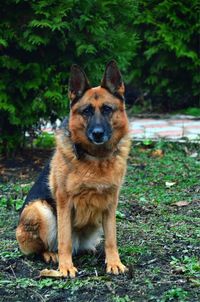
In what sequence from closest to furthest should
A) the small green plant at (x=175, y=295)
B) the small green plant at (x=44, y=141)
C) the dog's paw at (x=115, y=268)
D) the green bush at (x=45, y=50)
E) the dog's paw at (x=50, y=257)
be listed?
the small green plant at (x=175, y=295) < the dog's paw at (x=115, y=268) < the dog's paw at (x=50, y=257) < the green bush at (x=45, y=50) < the small green plant at (x=44, y=141)

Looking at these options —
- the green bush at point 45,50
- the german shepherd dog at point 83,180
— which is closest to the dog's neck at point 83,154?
the german shepherd dog at point 83,180

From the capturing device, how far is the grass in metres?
4.22

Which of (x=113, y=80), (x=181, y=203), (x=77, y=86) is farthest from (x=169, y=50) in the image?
(x=77, y=86)

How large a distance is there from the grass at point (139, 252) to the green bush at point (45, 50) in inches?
45.7

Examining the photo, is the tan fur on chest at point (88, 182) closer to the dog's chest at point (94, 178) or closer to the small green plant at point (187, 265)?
the dog's chest at point (94, 178)

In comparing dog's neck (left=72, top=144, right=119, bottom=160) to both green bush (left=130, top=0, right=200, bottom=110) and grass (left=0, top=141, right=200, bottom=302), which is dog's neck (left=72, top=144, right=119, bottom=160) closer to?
grass (left=0, top=141, right=200, bottom=302)

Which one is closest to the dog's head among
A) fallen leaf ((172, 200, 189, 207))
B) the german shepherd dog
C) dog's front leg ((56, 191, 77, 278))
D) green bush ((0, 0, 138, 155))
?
the german shepherd dog

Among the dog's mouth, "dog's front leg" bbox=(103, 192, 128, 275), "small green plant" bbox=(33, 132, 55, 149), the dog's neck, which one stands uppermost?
the dog's mouth

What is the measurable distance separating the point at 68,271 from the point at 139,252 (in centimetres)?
74

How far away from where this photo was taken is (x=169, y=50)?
12.9 m

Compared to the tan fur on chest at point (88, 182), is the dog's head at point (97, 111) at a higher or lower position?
higher

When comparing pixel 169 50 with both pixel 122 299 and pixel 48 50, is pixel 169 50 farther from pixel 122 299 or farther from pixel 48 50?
pixel 122 299

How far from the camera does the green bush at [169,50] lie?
41.7ft

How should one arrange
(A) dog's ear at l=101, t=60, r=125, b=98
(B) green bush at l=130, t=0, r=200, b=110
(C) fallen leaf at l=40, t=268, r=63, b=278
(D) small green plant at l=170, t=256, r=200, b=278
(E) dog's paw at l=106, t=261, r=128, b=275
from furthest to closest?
(B) green bush at l=130, t=0, r=200, b=110 < (A) dog's ear at l=101, t=60, r=125, b=98 < (E) dog's paw at l=106, t=261, r=128, b=275 < (C) fallen leaf at l=40, t=268, r=63, b=278 < (D) small green plant at l=170, t=256, r=200, b=278
